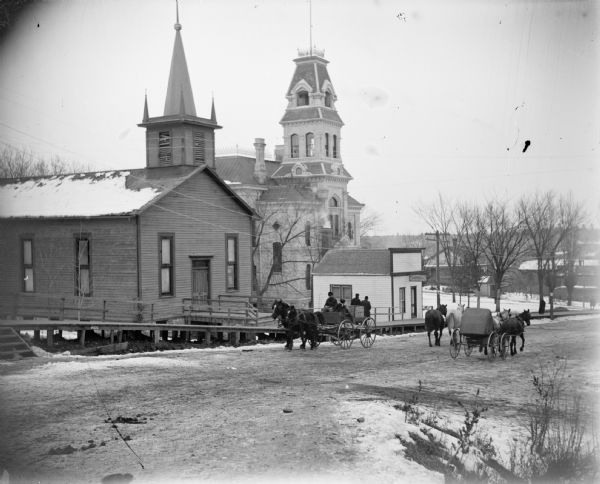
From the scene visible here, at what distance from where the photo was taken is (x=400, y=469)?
9.88 metres

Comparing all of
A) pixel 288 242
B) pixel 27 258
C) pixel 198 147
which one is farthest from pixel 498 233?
pixel 288 242

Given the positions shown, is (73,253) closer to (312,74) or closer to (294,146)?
(312,74)

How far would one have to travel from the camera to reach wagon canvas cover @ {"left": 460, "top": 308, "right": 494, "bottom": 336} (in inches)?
798

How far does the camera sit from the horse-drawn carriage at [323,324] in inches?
899

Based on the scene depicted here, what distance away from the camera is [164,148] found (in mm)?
32938

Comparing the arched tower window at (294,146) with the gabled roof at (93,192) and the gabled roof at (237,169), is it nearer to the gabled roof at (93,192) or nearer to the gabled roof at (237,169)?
the gabled roof at (237,169)

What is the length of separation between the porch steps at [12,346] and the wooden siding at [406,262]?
2448cm

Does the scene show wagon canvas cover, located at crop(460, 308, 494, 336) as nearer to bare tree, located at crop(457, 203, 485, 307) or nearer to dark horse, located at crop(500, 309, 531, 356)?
dark horse, located at crop(500, 309, 531, 356)

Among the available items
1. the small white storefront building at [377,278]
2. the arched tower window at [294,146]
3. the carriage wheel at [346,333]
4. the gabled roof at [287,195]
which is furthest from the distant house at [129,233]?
the arched tower window at [294,146]

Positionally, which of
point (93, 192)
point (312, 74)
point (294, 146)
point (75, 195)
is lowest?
point (75, 195)

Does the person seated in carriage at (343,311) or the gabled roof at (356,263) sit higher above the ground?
the gabled roof at (356,263)

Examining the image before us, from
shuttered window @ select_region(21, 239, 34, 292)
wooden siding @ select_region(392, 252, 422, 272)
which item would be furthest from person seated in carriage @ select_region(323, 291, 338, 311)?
wooden siding @ select_region(392, 252, 422, 272)

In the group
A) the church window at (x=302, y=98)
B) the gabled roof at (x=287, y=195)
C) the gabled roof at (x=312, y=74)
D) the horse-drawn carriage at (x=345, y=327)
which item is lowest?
the horse-drawn carriage at (x=345, y=327)

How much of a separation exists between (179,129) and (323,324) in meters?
13.4
